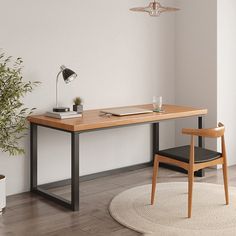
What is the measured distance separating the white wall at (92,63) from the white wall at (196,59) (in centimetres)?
11

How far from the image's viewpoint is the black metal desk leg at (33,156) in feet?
12.9

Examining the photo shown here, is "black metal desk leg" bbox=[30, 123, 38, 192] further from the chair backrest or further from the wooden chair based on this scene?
the chair backrest

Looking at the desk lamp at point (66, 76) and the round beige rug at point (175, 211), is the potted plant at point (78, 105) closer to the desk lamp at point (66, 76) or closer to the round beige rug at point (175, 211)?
the desk lamp at point (66, 76)

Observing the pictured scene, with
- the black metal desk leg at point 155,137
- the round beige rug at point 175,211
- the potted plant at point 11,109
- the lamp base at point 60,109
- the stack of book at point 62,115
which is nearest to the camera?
the round beige rug at point 175,211

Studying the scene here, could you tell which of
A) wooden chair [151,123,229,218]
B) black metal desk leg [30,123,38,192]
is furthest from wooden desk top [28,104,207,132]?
→ wooden chair [151,123,229,218]

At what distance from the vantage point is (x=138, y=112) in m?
4.04

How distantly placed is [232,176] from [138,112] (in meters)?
1.29

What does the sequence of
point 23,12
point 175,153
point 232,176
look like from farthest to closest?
point 232,176
point 23,12
point 175,153

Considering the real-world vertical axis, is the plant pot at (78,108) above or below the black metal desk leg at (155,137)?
above

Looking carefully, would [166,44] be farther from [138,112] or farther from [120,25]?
[138,112]

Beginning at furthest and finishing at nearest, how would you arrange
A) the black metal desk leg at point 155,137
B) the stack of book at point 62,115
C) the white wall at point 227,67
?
the black metal desk leg at point 155,137 < the white wall at point 227,67 < the stack of book at point 62,115

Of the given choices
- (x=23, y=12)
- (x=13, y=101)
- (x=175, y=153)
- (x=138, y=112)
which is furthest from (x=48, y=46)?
(x=175, y=153)

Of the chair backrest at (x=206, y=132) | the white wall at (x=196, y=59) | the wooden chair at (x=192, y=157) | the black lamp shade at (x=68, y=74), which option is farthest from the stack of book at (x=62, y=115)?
the white wall at (x=196, y=59)

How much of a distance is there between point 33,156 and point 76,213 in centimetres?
78
